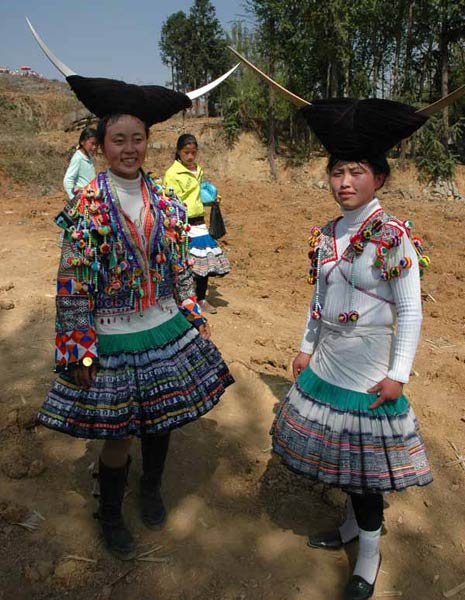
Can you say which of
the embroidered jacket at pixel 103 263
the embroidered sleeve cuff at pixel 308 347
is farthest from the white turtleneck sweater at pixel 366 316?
the embroidered jacket at pixel 103 263

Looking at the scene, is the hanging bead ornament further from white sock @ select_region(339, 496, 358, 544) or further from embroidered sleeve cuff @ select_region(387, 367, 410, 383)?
white sock @ select_region(339, 496, 358, 544)

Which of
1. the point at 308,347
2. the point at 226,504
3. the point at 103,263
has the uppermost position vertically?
the point at 103,263

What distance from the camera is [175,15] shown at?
27.4 metres

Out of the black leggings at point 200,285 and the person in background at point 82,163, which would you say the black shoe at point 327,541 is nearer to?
the black leggings at point 200,285

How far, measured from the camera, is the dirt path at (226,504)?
2.27 meters

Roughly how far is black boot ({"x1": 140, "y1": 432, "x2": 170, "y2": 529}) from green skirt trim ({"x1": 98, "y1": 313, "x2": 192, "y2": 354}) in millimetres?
570

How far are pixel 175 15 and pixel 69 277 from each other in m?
29.6

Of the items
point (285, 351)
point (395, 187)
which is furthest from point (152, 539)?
point (395, 187)

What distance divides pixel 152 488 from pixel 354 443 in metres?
1.07

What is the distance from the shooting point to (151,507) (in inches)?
101

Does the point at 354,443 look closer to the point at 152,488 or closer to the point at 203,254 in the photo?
the point at 152,488

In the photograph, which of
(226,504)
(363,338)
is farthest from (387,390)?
(226,504)

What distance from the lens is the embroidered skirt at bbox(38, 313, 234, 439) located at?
2.07 meters

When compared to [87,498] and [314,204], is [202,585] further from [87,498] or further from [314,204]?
[314,204]
